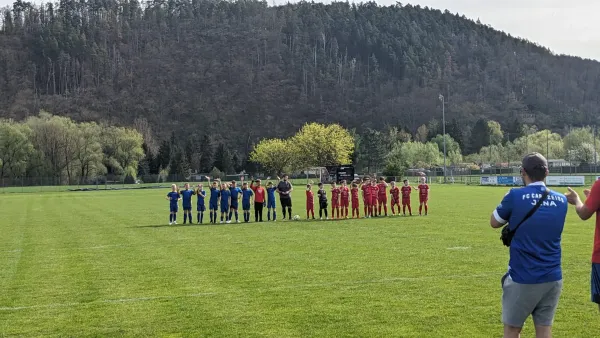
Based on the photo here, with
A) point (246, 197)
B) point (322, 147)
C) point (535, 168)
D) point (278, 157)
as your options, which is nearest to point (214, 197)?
point (246, 197)

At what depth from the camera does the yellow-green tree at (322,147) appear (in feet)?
345

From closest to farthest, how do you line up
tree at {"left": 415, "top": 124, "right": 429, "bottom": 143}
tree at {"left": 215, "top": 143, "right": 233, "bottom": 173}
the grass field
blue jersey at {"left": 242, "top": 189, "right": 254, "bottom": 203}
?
the grass field → blue jersey at {"left": 242, "top": 189, "right": 254, "bottom": 203} → tree at {"left": 215, "top": 143, "right": 233, "bottom": 173} → tree at {"left": 415, "top": 124, "right": 429, "bottom": 143}

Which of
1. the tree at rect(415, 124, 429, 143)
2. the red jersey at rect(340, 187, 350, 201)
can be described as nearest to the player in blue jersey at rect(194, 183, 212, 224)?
the red jersey at rect(340, 187, 350, 201)

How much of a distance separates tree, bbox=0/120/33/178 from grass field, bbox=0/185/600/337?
8587cm

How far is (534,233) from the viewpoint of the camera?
5.77 metres

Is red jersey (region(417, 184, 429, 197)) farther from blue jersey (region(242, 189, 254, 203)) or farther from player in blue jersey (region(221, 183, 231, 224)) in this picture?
player in blue jersey (region(221, 183, 231, 224))

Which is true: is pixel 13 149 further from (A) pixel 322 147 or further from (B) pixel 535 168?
(B) pixel 535 168

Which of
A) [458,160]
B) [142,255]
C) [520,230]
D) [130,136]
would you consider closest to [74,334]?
[520,230]

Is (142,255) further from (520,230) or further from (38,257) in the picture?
(520,230)

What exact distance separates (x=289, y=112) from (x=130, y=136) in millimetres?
71770

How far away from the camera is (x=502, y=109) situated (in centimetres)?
18562

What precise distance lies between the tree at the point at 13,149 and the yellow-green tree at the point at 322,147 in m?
43.3

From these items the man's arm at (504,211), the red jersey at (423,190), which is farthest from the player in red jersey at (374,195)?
the man's arm at (504,211)

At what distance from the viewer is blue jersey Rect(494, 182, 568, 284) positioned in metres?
5.75
